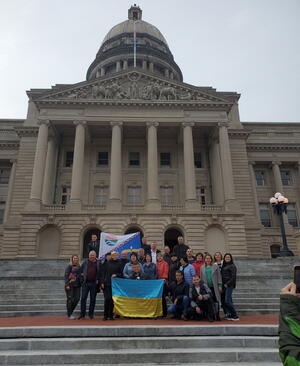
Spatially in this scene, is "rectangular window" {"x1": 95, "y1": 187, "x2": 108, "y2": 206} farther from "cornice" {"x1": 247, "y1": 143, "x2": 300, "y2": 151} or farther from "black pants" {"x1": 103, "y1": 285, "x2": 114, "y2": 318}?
"black pants" {"x1": 103, "y1": 285, "x2": 114, "y2": 318}

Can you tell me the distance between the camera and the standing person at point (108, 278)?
29.2 feet

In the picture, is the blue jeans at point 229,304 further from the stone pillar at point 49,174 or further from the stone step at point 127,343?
the stone pillar at point 49,174

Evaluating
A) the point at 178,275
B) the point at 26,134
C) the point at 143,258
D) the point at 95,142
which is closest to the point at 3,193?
the point at 26,134

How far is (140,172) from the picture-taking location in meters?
33.6

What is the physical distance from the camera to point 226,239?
90.2ft

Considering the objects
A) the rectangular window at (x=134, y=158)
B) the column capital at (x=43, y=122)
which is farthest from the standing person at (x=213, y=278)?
the column capital at (x=43, y=122)

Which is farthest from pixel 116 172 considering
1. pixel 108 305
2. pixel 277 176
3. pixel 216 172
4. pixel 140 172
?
pixel 277 176

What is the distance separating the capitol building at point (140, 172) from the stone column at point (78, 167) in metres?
0.11

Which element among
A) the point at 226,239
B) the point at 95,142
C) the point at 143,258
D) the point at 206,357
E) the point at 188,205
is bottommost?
the point at 206,357

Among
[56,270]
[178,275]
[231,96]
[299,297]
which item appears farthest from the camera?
[231,96]

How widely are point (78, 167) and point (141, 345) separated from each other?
24582mm

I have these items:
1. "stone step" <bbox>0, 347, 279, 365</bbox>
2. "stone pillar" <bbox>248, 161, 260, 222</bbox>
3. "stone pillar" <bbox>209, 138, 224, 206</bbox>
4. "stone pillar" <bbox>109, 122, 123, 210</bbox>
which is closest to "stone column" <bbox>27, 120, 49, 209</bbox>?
"stone pillar" <bbox>109, 122, 123, 210</bbox>

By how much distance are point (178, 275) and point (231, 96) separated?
120 ft

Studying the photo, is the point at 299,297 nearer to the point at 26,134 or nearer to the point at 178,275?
the point at 178,275
